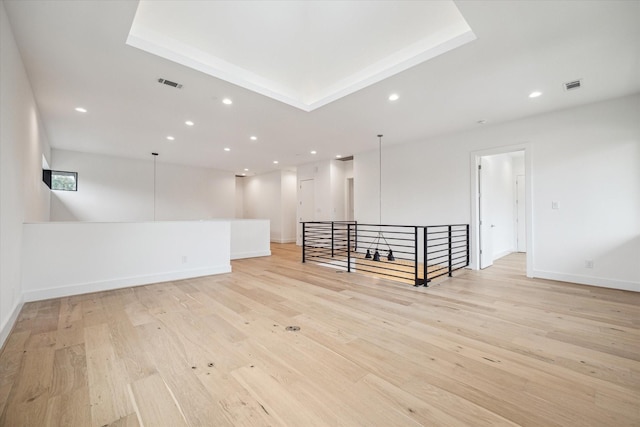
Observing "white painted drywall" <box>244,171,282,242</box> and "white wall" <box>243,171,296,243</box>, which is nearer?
"white wall" <box>243,171,296,243</box>

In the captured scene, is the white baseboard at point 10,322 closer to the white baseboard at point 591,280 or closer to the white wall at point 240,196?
the white baseboard at point 591,280

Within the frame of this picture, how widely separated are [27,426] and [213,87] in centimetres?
347

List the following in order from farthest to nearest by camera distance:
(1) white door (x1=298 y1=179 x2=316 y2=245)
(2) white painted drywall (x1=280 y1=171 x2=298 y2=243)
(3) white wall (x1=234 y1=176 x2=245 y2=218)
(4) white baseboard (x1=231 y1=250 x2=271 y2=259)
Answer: (3) white wall (x1=234 y1=176 x2=245 y2=218) → (2) white painted drywall (x1=280 y1=171 x2=298 y2=243) → (1) white door (x1=298 y1=179 x2=316 y2=245) → (4) white baseboard (x1=231 y1=250 x2=271 y2=259)

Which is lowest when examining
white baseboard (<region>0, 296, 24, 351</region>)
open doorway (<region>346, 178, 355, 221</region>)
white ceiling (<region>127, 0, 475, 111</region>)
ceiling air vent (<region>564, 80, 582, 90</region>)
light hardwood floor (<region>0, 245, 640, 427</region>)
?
light hardwood floor (<region>0, 245, 640, 427</region>)

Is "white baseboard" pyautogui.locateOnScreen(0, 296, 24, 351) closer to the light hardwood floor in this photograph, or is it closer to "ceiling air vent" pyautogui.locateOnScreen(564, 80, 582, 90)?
the light hardwood floor

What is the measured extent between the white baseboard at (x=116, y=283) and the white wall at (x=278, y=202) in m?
5.19

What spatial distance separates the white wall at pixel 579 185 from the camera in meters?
3.72

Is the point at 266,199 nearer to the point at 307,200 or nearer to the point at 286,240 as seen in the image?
the point at 286,240

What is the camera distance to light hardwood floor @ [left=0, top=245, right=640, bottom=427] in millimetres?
1441

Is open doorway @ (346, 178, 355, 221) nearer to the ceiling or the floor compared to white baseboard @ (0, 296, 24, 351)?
nearer to the ceiling

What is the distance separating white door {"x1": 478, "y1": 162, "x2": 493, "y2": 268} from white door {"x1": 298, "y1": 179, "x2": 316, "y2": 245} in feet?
15.8

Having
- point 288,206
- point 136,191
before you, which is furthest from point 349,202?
point 136,191

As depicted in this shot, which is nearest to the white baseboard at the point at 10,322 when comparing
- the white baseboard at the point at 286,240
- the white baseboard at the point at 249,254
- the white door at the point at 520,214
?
the white baseboard at the point at 249,254

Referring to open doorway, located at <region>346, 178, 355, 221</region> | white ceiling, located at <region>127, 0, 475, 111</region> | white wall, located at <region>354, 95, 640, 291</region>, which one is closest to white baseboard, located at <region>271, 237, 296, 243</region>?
open doorway, located at <region>346, 178, 355, 221</region>
